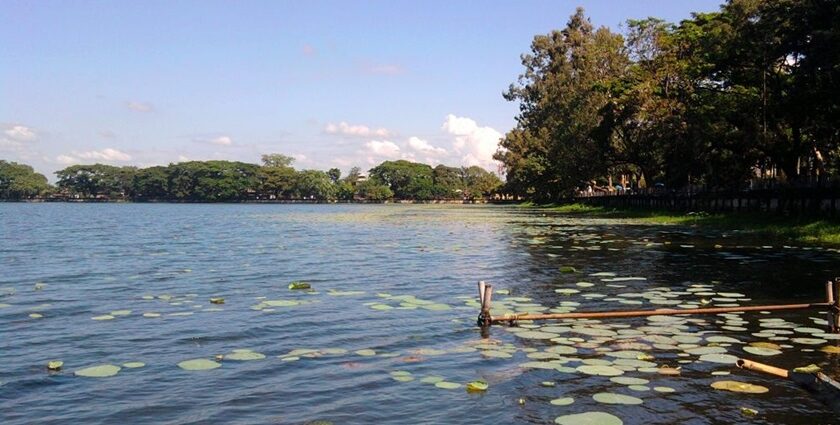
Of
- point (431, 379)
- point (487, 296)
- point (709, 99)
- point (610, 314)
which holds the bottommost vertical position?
point (431, 379)

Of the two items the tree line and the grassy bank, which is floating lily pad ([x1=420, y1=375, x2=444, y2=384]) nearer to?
the grassy bank

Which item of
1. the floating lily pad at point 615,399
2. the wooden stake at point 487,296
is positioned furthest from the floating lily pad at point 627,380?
the wooden stake at point 487,296

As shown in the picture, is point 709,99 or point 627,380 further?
point 709,99

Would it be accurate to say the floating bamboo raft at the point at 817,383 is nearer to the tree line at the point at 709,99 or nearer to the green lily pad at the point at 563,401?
the green lily pad at the point at 563,401

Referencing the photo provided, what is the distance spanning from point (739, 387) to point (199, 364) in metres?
6.61

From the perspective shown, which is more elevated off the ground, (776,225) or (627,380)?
(776,225)

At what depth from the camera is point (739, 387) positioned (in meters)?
7.79

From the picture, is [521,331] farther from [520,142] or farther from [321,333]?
[520,142]

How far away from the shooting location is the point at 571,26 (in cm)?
8550

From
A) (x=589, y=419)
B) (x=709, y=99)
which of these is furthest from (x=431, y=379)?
(x=709, y=99)

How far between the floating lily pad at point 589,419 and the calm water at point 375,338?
190 mm

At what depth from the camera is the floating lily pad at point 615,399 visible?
23.9 ft

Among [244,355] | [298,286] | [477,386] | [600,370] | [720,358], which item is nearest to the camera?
[477,386]

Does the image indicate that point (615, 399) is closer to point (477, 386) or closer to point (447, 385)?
point (477, 386)
